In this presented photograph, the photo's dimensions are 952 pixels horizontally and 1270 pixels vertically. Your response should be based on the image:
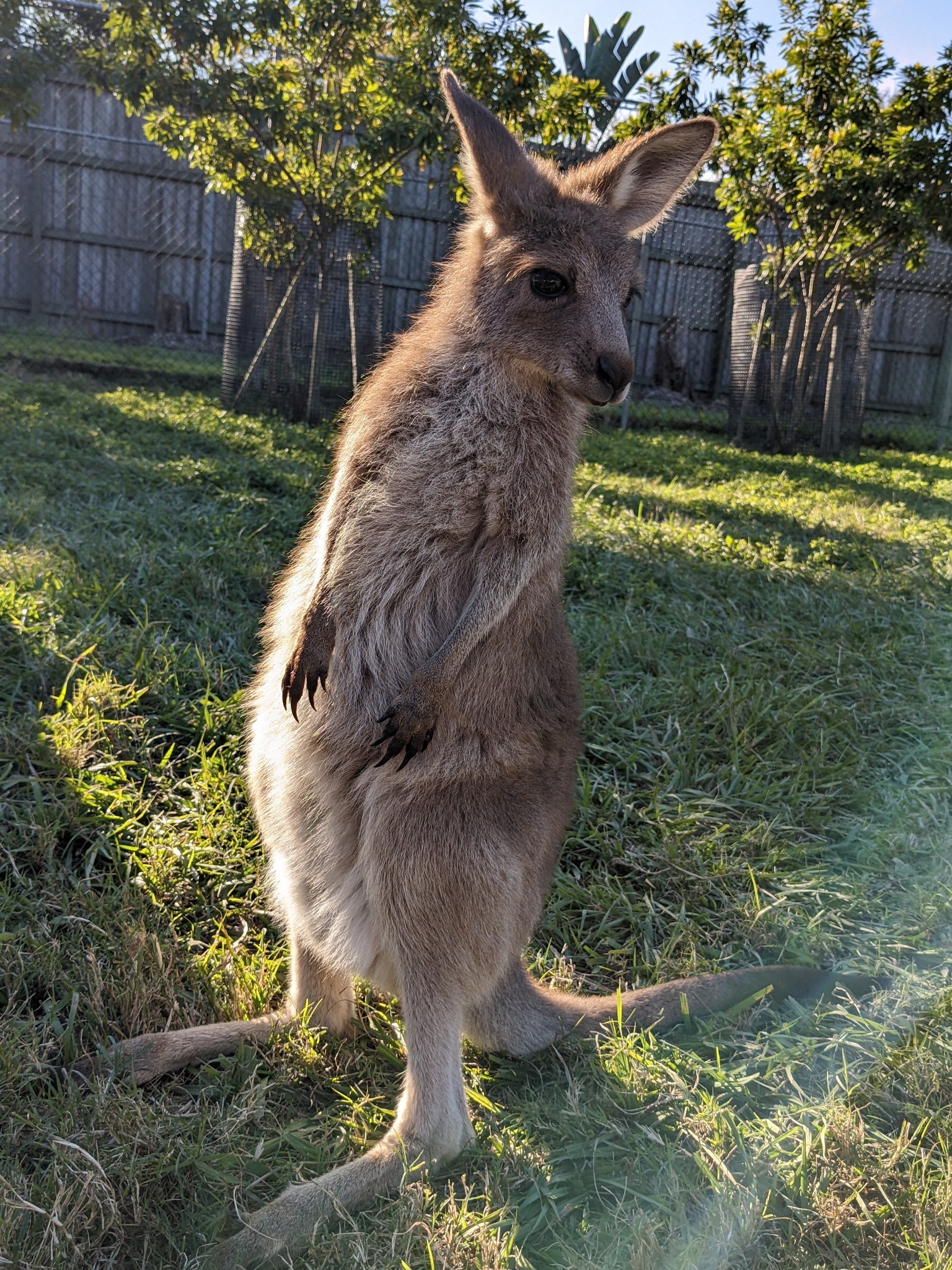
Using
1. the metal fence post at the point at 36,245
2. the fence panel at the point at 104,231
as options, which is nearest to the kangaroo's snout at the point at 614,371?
the fence panel at the point at 104,231

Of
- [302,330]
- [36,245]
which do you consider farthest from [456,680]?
[36,245]

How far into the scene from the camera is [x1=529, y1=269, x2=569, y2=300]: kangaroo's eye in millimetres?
2043

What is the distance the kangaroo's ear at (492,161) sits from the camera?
2119 mm

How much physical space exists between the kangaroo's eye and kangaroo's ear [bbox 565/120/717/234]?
0.30 metres

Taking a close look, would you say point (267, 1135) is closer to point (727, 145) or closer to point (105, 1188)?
point (105, 1188)

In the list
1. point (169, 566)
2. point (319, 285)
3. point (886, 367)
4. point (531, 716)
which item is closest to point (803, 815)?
point (531, 716)

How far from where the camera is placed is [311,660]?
1.94 metres

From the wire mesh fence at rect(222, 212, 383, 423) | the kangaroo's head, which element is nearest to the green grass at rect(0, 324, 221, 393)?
the wire mesh fence at rect(222, 212, 383, 423)

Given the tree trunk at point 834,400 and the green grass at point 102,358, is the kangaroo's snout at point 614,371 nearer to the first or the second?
the green grass at point 102,358

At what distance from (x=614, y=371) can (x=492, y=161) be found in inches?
22.3

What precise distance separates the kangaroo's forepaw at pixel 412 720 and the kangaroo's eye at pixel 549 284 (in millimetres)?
840

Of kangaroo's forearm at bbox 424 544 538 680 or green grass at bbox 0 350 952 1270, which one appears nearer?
green grass at bbox 0 350 952 1270

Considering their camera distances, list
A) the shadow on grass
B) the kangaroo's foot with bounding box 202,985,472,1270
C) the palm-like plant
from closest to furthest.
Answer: the kangaroo's foot with bounding box 202,985,472,1270 < the shadow on grass < the palm-like plant

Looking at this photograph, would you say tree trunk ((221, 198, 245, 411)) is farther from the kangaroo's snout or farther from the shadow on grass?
the kangaroo's snout
